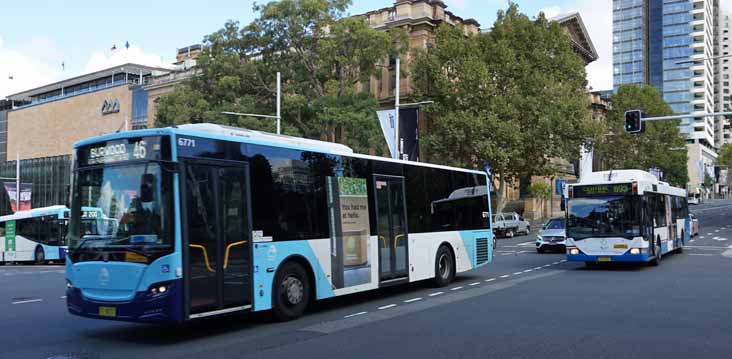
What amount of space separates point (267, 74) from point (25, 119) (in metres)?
57.1

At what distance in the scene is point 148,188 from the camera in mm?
9758

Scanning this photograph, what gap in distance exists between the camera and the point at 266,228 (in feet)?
36.7

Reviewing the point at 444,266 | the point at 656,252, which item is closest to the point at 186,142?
the point at 444,266

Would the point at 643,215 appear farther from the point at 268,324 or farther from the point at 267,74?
the point at 267,74

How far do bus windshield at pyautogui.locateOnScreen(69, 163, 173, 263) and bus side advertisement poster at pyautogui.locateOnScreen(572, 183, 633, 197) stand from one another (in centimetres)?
1418

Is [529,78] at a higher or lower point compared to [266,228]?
higher

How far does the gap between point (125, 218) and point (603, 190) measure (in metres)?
14.8

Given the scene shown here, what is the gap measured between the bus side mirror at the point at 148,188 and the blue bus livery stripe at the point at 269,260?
75.1 inches

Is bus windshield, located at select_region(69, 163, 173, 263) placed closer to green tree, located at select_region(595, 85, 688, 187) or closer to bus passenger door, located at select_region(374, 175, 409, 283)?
bus passenger door, located at select_region(374, 175, 409, 283)

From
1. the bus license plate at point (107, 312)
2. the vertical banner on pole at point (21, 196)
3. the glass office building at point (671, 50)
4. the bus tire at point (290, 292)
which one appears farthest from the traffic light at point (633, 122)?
the glass office building at point (671, 50)

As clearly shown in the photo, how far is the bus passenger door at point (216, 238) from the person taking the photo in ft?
32.3

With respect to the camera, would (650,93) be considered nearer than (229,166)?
No

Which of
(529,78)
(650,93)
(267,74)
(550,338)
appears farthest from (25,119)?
(550,338)

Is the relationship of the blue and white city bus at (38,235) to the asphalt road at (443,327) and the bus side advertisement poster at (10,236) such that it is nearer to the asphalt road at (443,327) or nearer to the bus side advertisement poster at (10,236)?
the bus side advertisement poster at (10,236)
